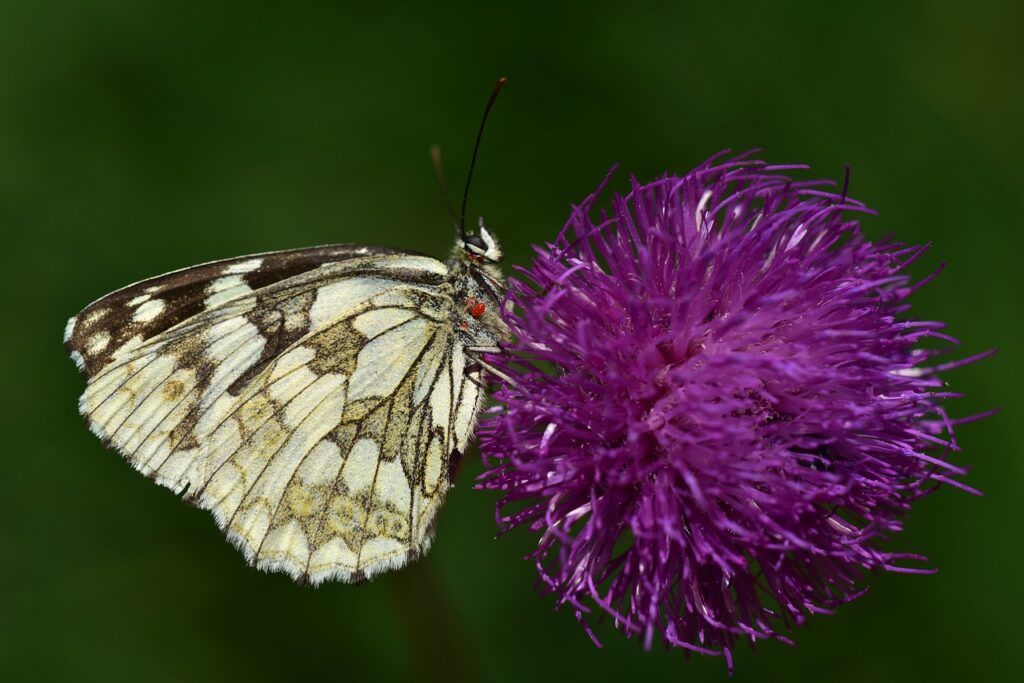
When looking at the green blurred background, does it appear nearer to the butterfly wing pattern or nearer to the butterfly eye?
the butterfly wing pattern

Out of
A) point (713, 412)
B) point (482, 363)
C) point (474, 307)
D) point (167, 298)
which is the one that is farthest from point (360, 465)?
point (713, 412)

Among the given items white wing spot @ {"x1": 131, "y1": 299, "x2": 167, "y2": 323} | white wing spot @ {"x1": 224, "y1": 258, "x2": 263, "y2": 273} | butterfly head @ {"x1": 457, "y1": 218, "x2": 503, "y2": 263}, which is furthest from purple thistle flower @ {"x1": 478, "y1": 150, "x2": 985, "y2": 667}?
white wing spot @ {"x1": 131, "y1": 299, "x2": 167, "y2": 323}

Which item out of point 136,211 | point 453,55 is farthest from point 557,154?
point 136,211

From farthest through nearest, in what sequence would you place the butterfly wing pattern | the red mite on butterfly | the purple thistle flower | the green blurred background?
the green blurred background
the red mite on butterfly
the butterfly wing pattern
the purple thistle flower

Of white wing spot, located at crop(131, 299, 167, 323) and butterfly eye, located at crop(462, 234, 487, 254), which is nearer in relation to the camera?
white wing spot, located at crop(131, 299, 167, 323)

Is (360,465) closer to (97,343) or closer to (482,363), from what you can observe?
(482,363)

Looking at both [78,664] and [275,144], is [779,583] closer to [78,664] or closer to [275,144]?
[78,664]

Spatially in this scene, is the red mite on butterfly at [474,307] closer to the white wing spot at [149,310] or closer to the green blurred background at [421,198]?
the white wing spot at [149,310]
